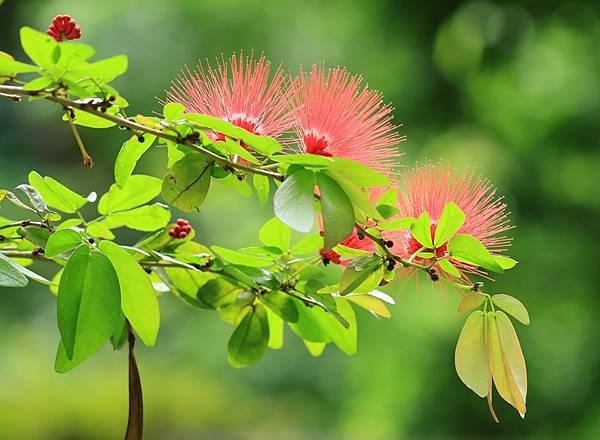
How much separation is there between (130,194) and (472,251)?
10.2 inches

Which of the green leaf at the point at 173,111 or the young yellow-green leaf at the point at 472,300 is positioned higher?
the green leaf at the point at 173,111

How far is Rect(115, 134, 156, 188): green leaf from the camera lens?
2.03 feet

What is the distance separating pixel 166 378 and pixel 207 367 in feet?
1.96

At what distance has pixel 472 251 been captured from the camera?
577mm

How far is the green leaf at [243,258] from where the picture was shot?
0.69 metres

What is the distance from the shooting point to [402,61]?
11.4 feet

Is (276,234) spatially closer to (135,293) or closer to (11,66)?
(135,293)

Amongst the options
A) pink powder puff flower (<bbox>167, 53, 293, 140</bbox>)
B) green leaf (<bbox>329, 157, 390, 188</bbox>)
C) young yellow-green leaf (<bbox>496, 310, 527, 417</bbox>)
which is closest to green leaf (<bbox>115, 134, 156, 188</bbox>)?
pink powder puff flower (<bbox>167, 53, 293, 140</bbox>)

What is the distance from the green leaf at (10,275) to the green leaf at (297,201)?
16cm

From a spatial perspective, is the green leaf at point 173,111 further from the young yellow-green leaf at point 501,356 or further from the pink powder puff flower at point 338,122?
the young yellow-green leaf at point 501,356

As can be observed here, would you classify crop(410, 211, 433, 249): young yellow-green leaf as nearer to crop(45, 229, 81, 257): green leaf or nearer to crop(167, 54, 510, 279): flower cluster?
crop(167, 54, 510, 279): flower cluster

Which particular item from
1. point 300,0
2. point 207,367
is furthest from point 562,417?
point 300,0

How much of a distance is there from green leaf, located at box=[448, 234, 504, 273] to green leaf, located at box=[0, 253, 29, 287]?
244mm

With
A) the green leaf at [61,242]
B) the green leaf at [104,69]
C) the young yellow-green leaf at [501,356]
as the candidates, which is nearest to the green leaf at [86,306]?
the green leaf at [61,242]
